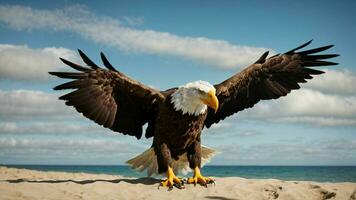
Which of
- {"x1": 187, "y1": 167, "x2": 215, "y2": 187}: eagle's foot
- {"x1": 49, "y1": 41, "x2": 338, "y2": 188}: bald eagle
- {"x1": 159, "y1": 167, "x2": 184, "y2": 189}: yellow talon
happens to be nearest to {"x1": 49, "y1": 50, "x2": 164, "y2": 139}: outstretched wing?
{"x1": 49, "y1": 41, "x2": 338, "y2": 188}: bald eagle

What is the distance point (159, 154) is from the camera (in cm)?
718

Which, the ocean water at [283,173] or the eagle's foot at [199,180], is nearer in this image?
the eagle's foot at [199,180]

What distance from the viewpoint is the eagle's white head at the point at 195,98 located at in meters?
6.59

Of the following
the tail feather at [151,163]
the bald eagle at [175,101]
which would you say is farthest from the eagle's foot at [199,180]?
the tail feather at [151,163]

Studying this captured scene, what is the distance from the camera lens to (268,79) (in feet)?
27.3

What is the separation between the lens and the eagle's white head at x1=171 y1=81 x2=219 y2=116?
21.6 ft

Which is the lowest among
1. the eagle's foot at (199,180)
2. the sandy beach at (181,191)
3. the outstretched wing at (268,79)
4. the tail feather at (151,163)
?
the sandy beach at (181,191)

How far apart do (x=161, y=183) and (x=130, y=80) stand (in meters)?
1.82

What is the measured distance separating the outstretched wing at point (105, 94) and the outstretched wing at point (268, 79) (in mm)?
1515

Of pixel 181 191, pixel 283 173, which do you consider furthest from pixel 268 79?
pixel 283 173

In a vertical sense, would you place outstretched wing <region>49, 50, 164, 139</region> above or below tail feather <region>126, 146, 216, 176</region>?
above

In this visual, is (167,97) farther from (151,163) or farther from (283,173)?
(283,173)

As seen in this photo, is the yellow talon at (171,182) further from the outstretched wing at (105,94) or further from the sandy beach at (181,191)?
the outstretched wing at (105,94)

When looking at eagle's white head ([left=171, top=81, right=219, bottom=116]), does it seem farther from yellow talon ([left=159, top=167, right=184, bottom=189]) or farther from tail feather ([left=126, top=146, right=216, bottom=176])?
tail feather ([left=126, top=146, right=216, bottom=176])
